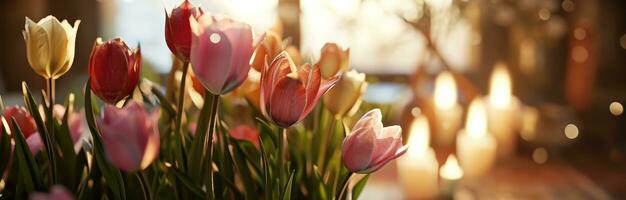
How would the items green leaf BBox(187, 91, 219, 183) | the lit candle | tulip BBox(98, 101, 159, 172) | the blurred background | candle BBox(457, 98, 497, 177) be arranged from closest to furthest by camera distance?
tulip BBox(98, 101, 159, 172), green leaf BBox(187, 91, 219, 183), the lit candle, candle BBox(457, 98, 497, 177), the blurred background

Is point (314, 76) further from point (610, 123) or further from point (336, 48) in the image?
point (610, 123)

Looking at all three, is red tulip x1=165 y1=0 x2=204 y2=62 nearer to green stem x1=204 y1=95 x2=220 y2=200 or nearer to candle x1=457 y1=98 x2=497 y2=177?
green stem x1=204 y1=95 x2=220 y2=200

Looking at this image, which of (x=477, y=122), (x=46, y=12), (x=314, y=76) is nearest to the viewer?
(x=314, y=76)

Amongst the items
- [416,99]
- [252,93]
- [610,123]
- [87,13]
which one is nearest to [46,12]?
[87,13]

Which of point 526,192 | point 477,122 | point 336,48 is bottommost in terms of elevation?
point 526,192

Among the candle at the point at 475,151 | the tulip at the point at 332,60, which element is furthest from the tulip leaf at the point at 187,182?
the candle at the point at 475,151

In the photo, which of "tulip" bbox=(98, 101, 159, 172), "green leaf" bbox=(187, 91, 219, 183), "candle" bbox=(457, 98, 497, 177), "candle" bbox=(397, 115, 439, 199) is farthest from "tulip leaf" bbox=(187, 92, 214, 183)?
"candle" bbox=(457, 98, 497, 177)

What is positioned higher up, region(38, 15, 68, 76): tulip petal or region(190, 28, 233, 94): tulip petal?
region(190, 28, 233, 94): tulip petal
